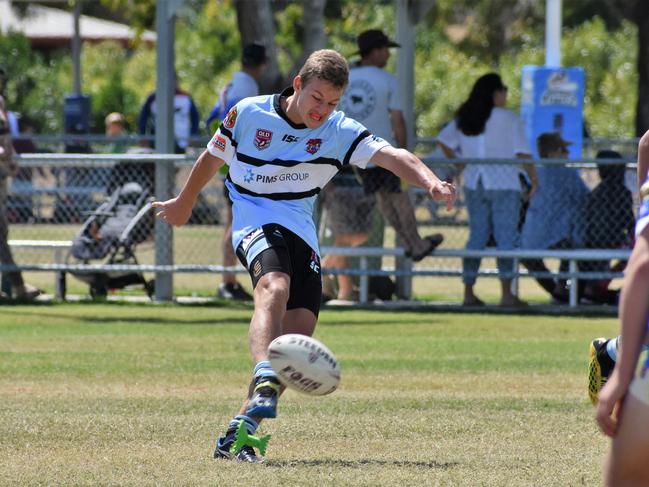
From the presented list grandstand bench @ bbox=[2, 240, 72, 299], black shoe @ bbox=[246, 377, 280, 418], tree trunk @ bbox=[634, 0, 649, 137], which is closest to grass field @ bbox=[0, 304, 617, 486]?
black shoe @ bbox=[246, 377, 280, 418]

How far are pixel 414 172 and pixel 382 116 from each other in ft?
24.9

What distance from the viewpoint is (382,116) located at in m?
14.6

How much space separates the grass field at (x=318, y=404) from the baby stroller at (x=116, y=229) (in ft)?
3.78

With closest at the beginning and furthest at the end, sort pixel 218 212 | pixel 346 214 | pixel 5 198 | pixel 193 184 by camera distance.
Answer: pixel 193 184
pixel 5 198
pixel 346 214
pixel 218 212

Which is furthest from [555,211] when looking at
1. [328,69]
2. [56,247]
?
[328,69]

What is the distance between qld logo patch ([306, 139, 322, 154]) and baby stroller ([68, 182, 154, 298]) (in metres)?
8.08

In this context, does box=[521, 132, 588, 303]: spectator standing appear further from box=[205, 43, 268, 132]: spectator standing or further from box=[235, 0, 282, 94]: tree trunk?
box=[235, 0, 282, 94]: tree trunk

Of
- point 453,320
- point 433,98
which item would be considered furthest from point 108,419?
point 433,98

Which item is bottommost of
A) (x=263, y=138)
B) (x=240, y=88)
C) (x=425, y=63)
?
(x=263, y=138)

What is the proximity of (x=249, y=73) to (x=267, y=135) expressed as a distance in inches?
310

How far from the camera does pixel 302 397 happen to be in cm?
953

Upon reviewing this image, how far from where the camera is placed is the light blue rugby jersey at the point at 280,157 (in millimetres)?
7336

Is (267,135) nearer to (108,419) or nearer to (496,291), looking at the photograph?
(108,419)

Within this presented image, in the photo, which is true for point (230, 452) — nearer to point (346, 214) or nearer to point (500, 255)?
point (500, 255)
